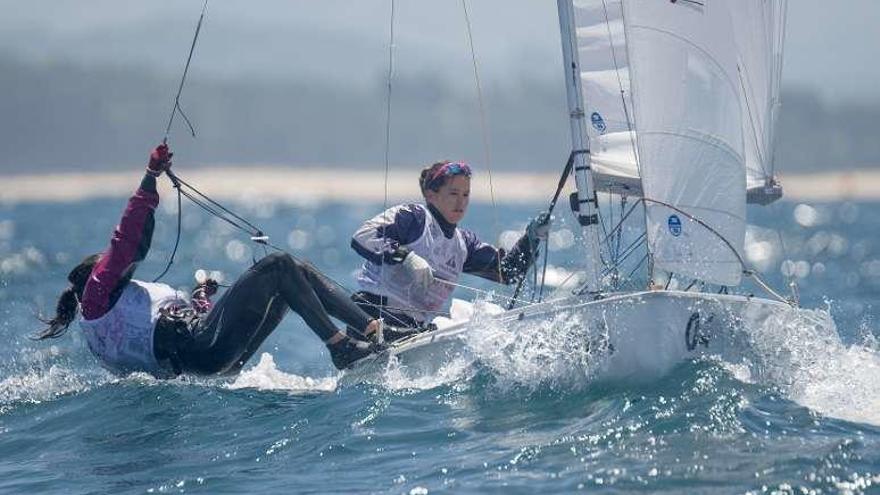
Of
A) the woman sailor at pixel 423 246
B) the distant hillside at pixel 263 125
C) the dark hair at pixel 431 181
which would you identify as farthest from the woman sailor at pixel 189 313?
the distant hillside at pixel 263 125

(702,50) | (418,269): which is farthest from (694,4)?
(418,269)

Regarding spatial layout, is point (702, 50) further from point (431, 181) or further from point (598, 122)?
point (431, 181)

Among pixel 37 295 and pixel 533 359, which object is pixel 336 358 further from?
pixel 37 295

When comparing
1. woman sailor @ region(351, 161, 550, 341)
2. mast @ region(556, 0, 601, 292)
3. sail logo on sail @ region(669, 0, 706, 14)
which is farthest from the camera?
woman sailor @ region(351, 161, 550, 341)

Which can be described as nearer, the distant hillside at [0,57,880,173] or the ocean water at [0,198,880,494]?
the ocean water at [0,198,880,494]

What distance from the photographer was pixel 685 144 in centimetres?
634

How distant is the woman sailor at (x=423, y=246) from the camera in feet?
23.1

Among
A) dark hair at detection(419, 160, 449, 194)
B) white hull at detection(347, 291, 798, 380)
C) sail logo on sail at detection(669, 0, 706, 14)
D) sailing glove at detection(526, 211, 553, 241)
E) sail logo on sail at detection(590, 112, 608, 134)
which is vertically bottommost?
white hull at detection(347, 291, 798, 380)

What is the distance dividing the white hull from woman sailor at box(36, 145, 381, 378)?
33.1 inches

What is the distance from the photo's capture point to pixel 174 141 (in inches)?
4579

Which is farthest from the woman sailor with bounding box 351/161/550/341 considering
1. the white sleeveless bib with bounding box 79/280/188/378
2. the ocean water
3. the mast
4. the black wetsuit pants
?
the white sleeveless bib with bounding box 79/280/188/378

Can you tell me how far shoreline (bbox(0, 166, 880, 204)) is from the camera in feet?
270

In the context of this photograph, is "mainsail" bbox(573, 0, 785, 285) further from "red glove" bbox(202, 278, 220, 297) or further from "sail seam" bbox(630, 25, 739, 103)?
"red glove" bbox(202, 278, 220, 297)

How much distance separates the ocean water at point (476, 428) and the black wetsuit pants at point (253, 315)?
0.25 metres
